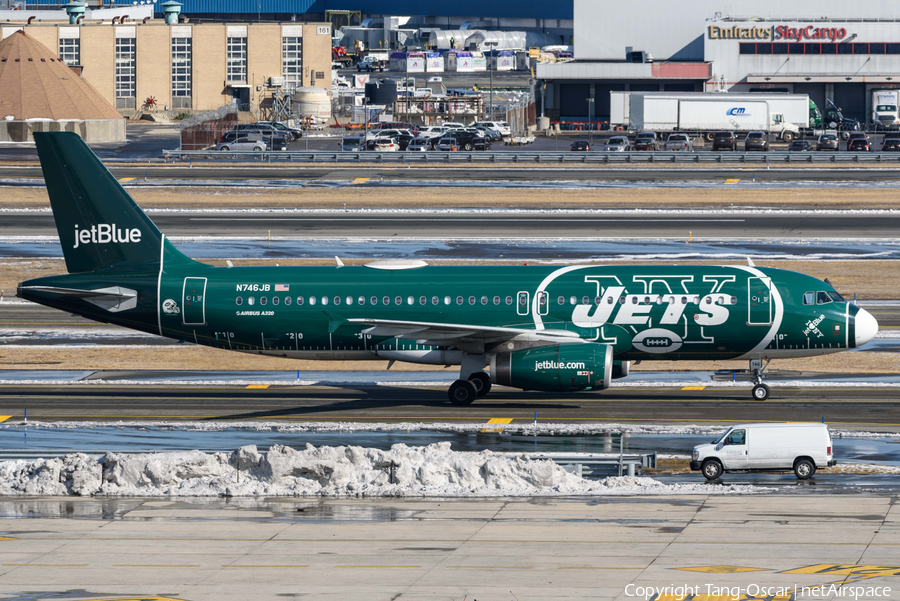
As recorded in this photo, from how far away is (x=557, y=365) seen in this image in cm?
3997

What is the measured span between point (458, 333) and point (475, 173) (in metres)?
65.5

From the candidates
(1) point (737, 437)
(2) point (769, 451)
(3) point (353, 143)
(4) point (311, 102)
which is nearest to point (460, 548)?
(1) point (737, 437)

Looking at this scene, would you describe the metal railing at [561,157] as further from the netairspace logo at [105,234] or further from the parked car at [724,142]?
the netairspace logo at [105,234]

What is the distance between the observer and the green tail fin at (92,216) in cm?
4334

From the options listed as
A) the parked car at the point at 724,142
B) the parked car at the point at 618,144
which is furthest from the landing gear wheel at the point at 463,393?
the parked car at the point at 724,142

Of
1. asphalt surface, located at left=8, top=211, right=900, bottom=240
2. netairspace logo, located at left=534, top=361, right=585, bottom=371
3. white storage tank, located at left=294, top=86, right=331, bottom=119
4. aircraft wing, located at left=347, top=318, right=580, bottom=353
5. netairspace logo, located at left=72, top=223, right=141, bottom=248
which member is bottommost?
netairspace logo, located at left=534, top=361, right=585, bottom=371

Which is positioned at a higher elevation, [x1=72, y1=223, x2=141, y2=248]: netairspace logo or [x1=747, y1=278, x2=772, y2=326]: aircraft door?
[x1=72, y1=223, x2=141, y2=248]: netairspace logo

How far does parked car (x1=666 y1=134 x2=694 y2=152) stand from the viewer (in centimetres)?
12107

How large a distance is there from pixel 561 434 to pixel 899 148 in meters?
91.4

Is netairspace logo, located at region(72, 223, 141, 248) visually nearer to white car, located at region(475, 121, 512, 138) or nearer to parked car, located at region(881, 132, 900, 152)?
parked car, located at region(881, 132, 900, 152)

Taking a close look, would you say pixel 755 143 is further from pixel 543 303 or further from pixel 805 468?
pixel 805 468

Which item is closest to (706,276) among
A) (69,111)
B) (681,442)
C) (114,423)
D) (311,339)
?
(681,442)

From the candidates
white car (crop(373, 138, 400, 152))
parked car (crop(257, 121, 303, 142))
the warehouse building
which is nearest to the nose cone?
white car (crop(373, 138, 400, 152))

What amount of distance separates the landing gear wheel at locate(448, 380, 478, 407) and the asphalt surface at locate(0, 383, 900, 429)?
0.30m
